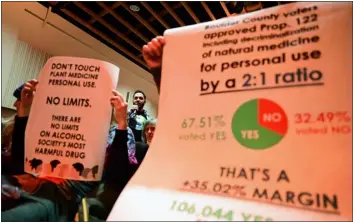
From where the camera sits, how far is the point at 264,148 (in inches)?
20.5

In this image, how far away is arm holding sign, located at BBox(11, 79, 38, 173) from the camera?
0.94m

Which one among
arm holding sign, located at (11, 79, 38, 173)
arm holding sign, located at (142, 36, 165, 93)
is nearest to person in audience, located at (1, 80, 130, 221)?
arm holding sign, located at (11, 79, 38, 173)

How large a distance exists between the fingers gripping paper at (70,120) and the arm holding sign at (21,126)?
0.09m

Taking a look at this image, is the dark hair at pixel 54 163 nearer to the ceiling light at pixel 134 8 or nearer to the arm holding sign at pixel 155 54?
the arm holding sign at pixel 155 54

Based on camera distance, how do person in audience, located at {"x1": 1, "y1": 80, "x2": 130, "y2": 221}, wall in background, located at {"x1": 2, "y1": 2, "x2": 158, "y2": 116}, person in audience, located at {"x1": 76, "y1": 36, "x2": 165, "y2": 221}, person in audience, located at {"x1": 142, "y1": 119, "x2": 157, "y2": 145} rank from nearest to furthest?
1. person in audience, located at {"x1": 76, "y1": 36, "x2": 165, "y2": 221}
2. person in audience, located at {"x1": 1, "y1": 80, "x2": 130, "y2": 221}
3. person in audience, located at {"x1": 142, "y1": 119, "x2": 157, "y2": 145}
4. wall in background, located at {"x1": 2, "y1": 2, "x2": 158, "y2": 116}

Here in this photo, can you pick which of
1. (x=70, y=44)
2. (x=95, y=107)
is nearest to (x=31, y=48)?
(x=70, y=44)

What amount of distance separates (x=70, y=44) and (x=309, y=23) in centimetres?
327

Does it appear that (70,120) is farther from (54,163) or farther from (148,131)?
(148,131)

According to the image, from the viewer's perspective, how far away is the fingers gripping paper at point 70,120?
837 millimetres

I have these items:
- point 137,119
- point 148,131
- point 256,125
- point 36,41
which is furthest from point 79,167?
point 36,41

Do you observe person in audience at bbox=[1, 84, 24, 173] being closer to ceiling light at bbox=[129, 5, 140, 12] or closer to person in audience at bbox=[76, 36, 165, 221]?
person in audience at bbox=[76, 36, 165, 221]

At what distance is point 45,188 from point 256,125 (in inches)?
27.3

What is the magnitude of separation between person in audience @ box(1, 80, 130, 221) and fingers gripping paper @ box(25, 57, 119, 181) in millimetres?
50

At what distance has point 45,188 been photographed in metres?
0.89
